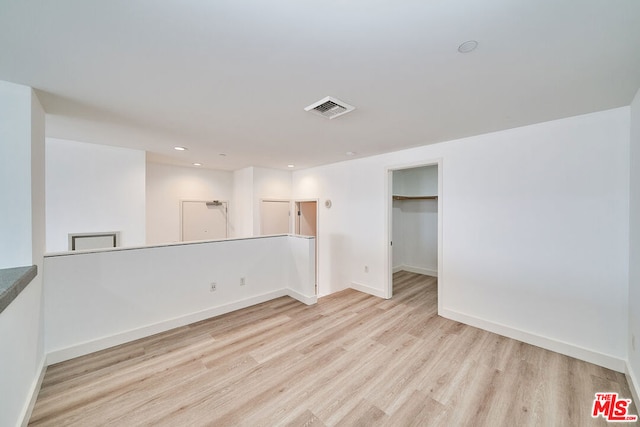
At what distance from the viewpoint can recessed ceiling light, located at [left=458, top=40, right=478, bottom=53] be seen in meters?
1.34

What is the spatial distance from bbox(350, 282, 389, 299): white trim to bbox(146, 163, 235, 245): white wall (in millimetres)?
3771

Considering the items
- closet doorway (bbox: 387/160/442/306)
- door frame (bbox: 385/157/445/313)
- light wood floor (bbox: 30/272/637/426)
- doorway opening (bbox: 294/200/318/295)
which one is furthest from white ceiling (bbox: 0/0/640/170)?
doorway opening (bbox: 294/200/318/295)

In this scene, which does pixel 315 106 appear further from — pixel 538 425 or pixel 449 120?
pixel 538 425

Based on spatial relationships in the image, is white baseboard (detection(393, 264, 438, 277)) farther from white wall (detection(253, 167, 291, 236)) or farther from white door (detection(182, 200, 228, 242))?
white door (detection(182, 200, 228, 242))

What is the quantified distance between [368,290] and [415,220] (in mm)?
2362

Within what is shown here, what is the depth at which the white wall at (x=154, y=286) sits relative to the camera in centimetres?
230

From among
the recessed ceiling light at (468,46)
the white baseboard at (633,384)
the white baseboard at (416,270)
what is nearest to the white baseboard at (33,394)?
the recessed ceiling light at (468,46)

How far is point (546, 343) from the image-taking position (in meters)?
2.52

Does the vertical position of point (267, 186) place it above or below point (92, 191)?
above

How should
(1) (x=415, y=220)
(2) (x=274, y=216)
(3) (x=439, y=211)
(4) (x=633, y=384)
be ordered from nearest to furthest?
(4) (x=633, y=384)
(3) (x=439, y=211)
(2) (x=274, y=216)
(1) (x=415, y=220)

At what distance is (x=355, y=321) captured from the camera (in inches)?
123

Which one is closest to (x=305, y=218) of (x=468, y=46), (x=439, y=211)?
(x=439, y=211)

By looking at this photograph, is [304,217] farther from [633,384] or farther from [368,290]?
[633,384]
